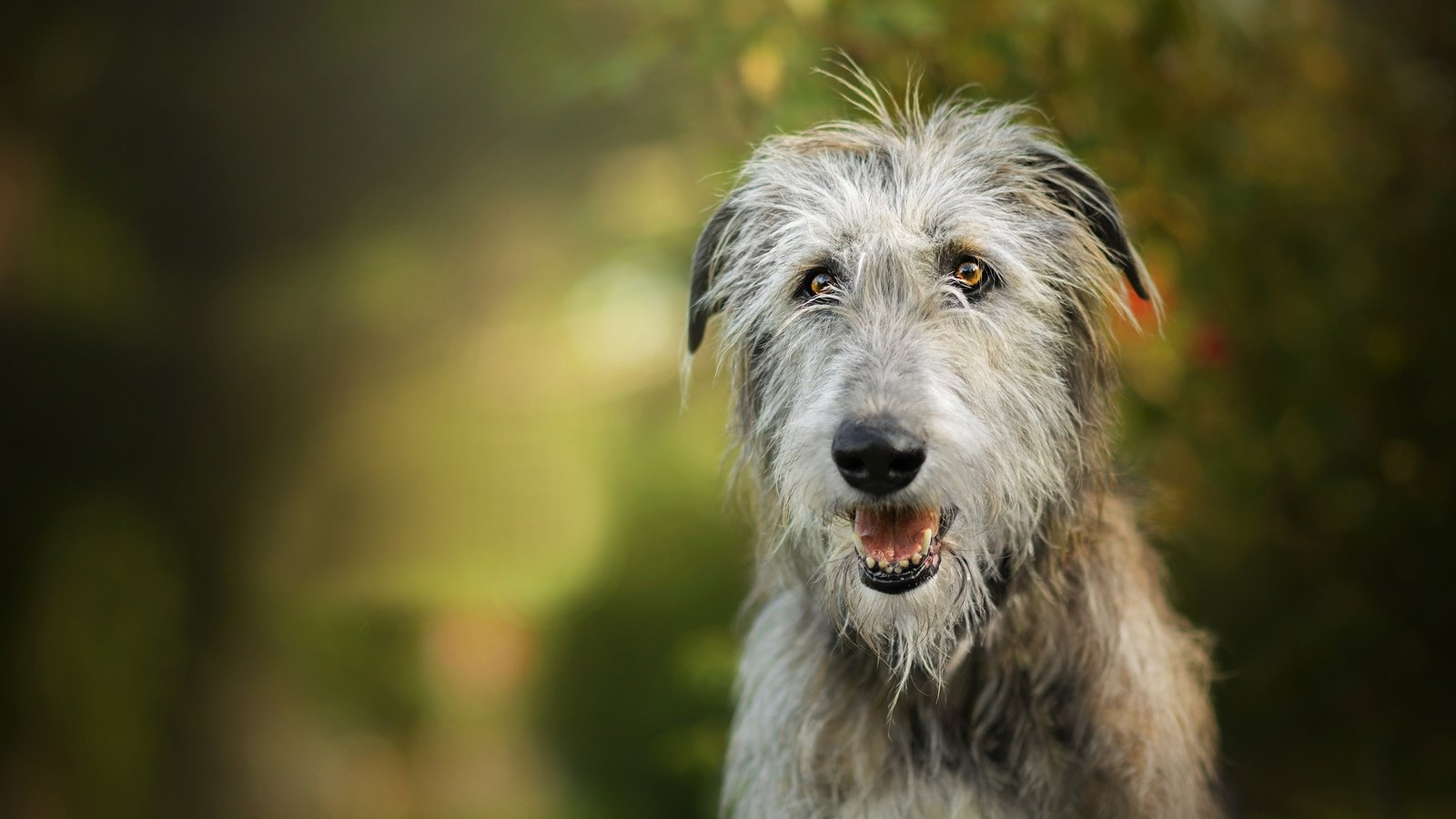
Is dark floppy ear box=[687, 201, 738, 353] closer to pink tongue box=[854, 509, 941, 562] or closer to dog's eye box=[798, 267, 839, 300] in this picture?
dog's eye box=[798, 267, 839, 300]

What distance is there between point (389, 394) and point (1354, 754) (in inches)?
144

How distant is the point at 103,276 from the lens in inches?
156

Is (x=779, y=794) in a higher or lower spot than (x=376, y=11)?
lower

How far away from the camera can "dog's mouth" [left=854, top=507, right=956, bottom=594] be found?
169 centimetres

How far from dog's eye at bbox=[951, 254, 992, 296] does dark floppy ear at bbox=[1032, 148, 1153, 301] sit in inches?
10.0

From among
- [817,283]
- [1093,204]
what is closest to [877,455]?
[817,283]

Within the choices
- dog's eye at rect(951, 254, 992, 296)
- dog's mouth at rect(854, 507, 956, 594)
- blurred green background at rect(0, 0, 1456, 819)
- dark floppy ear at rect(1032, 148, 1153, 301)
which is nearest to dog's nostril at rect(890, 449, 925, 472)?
dog's mouth at rect(854, 507, 956, 594)

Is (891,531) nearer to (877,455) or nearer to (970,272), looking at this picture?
(877,455)

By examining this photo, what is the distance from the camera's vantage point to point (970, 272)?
1870 millimetres

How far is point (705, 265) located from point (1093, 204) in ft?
2.59

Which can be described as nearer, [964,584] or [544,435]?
[964,584]

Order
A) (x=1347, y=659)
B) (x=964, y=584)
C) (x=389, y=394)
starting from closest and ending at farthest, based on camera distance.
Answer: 1. (x=964, y=584)
2. (x=1347, y=659)
3. (x=389, y=394)

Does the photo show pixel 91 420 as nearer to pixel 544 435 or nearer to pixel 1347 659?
pixel 544 435

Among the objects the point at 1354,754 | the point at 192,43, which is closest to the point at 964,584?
the point at 1354,754
